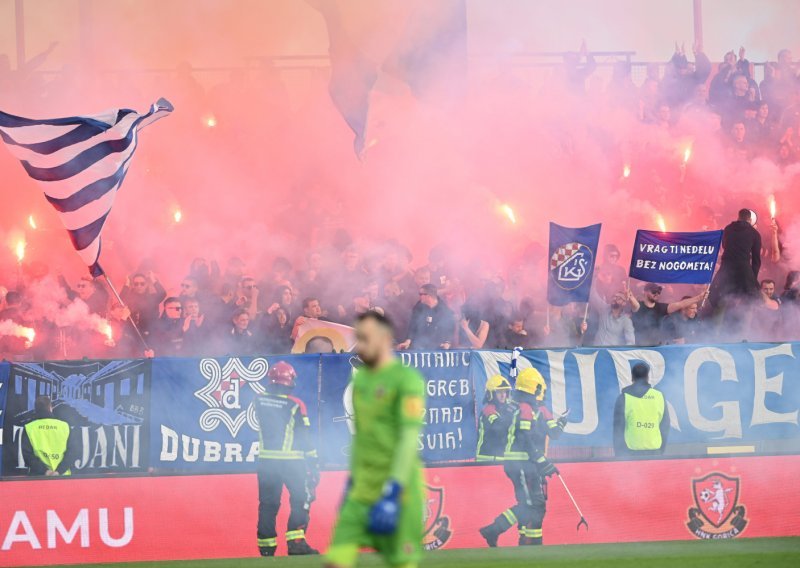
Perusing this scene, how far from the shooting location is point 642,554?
10.2 metres

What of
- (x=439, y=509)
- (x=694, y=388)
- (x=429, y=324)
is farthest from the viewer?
(x=429, y=324)

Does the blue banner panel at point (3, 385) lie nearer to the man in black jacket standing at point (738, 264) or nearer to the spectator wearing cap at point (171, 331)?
the spectator wearing cap at point (171, 331)

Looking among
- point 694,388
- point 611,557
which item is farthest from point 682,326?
point 611,557

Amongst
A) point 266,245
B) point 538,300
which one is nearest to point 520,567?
point 538,300

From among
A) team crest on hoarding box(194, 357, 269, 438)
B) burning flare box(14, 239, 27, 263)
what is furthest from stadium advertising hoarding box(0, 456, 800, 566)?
burning flare box(14, 239, 27, 263)

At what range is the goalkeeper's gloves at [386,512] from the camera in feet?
16.2

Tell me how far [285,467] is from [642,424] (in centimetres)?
336

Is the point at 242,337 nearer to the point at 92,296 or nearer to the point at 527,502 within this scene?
the point at 92,296

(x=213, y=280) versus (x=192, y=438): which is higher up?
(x=213, y=280)

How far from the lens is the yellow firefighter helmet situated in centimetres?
1141

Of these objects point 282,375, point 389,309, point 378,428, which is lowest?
point 378,428

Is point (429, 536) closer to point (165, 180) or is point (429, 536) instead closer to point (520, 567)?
point (520, 567)

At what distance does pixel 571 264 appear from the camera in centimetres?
1328

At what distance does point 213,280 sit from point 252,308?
981 mm
